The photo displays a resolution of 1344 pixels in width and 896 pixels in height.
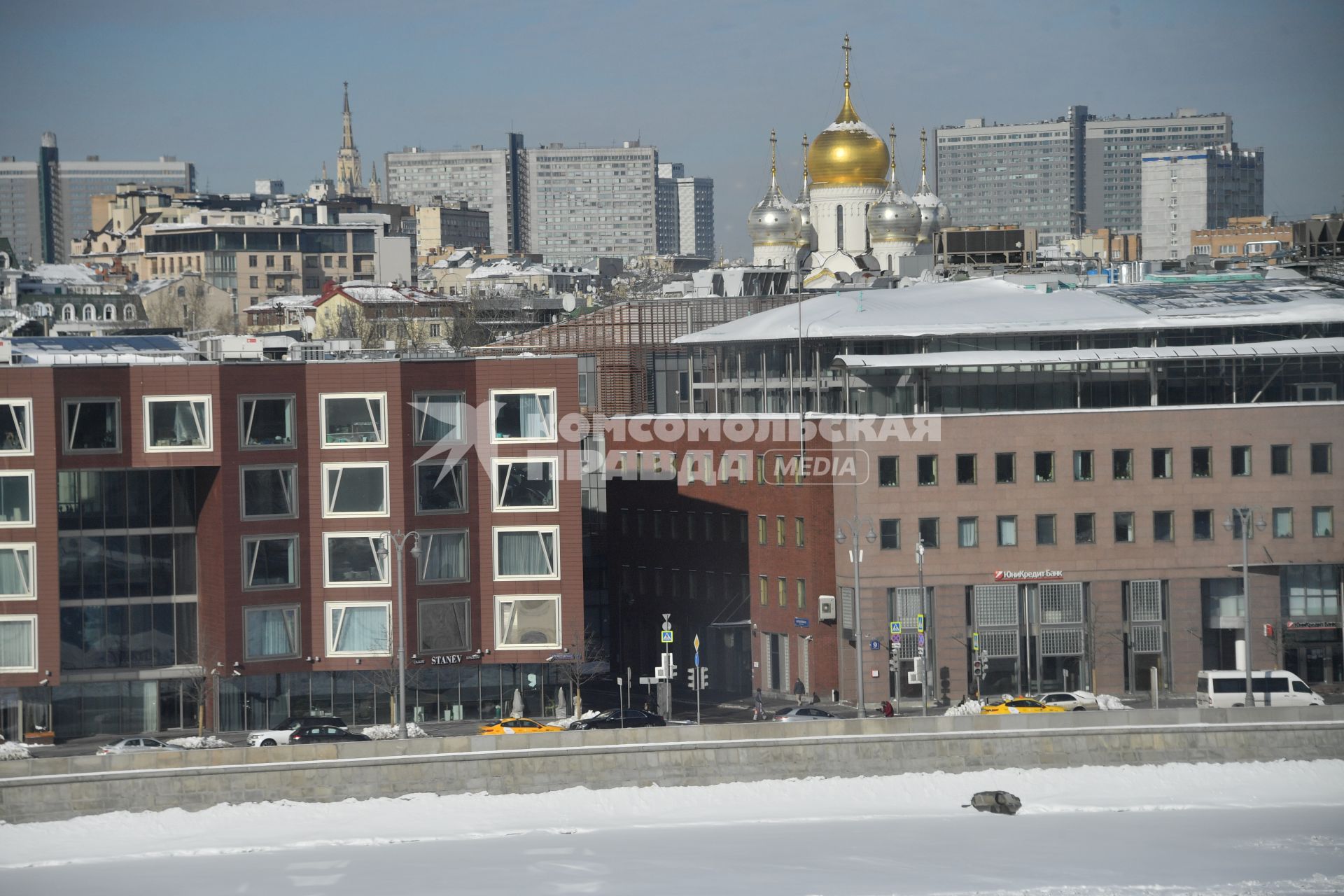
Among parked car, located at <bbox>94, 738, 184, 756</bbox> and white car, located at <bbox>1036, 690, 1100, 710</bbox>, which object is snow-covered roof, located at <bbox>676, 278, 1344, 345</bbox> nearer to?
white car, located at <bbox>1036, 690, 1100, 710</bbox>

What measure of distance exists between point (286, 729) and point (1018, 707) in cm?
2409

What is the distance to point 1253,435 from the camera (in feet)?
253

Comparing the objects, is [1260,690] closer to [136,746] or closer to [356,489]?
[356,489]

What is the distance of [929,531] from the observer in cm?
7594

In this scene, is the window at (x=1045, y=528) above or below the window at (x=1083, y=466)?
below

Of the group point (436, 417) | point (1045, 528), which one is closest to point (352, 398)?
point (436, 417)

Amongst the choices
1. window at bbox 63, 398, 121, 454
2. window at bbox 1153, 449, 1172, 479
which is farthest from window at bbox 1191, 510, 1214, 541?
window at bbox 63, 398, 121, 454

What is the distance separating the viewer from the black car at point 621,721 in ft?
224

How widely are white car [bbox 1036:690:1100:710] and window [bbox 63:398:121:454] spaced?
32242 millimetres

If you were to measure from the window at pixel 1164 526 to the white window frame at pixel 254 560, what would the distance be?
31.0 meters

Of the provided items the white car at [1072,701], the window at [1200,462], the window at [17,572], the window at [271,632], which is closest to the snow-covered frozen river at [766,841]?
the white car at [1072,701]

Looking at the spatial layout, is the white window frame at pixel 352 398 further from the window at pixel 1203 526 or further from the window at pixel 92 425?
the window at pixel 1203 526

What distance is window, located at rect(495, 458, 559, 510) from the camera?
71750 millimetres

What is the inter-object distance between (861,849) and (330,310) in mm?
106091
